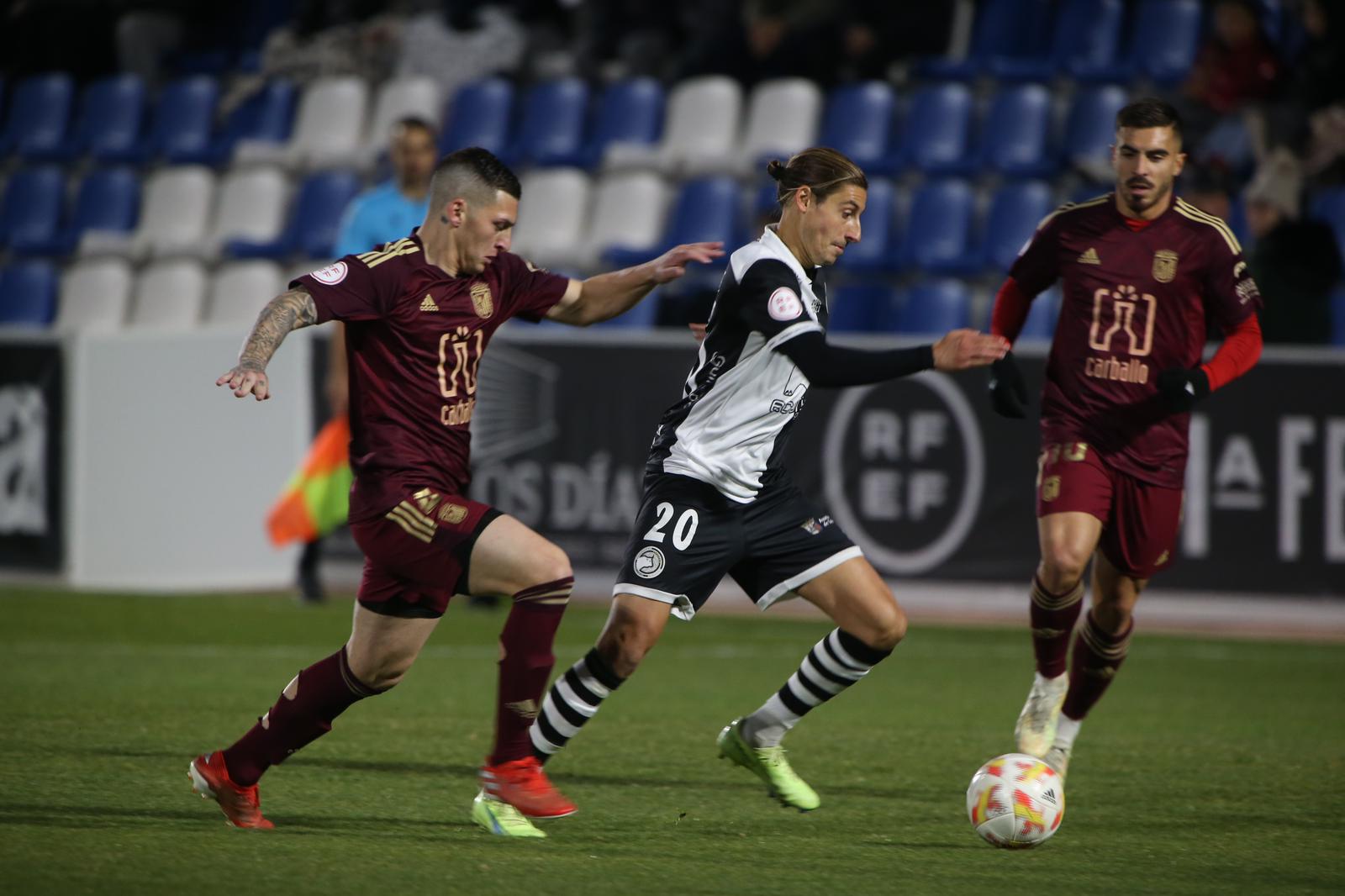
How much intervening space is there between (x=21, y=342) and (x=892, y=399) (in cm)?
584

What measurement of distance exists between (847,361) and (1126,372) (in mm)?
1517

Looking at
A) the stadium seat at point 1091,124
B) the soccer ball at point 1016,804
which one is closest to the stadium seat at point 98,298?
the stadium seat at point 1091,124

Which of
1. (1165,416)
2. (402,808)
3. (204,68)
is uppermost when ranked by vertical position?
(204,68)

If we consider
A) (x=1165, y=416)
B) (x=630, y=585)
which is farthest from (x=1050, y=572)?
(x=630, y=585)

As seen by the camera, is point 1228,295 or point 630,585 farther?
point 1228,295

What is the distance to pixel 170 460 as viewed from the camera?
40.3ft

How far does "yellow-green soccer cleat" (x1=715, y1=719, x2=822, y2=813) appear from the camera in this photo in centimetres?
582

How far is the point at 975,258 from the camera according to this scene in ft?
44.6

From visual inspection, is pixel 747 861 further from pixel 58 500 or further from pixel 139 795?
pixel 58 500

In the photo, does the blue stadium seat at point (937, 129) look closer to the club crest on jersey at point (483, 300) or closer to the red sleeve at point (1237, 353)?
the red sleeve at point (1237, 353)

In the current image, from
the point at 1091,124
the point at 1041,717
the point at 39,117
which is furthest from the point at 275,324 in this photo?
the point at 39,117

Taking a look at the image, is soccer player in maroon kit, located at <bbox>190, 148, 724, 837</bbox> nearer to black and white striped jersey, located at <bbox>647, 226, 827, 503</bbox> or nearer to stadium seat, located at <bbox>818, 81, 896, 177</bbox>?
black and white striped jersey, located at <bbox>647, 226, 827, 503</bbox>

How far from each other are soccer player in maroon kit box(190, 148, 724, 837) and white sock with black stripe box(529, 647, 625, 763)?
0.21m

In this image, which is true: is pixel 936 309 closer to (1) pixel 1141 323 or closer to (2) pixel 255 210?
(2) pixel 255 210
